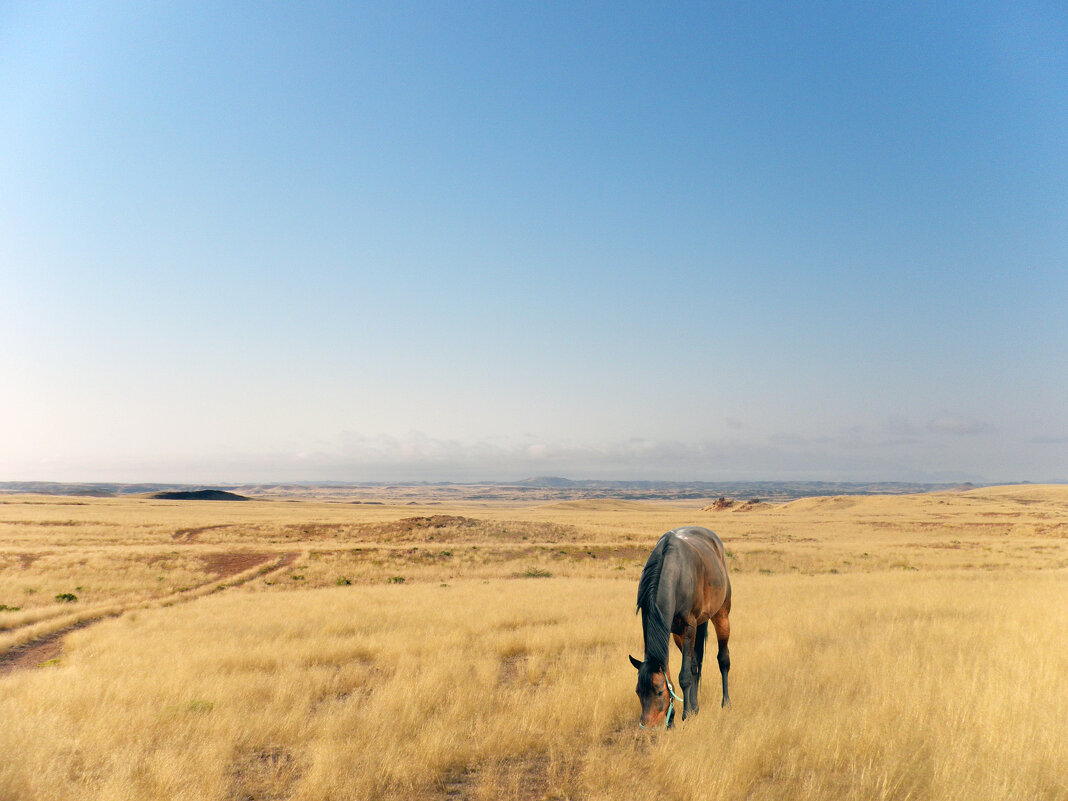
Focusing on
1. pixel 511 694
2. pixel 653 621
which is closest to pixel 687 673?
pixel 653 621

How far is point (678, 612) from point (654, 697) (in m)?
1.42

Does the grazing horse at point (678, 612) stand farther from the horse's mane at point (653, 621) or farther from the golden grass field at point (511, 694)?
the golden grass field at point (511, 694)

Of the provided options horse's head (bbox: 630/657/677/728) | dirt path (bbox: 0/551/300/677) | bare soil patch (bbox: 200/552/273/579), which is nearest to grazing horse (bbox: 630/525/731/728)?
horse's head (bbox: 630/657/677/728)

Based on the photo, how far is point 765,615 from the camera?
51.9 feet

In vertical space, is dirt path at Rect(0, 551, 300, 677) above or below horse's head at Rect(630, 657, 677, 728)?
below

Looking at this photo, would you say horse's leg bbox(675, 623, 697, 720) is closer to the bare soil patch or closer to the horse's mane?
the horse's mane

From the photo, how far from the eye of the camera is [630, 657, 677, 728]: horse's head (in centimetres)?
671

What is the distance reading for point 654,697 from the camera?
6762 millimetres

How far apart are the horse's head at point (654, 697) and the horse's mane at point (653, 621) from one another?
2cm

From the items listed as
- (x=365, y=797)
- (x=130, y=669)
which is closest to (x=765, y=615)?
(x=365, y=797)

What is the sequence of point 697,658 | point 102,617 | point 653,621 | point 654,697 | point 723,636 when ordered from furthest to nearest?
point 102,617 < point 723,636 < point 697,658 < point 653,621 < point 654,697

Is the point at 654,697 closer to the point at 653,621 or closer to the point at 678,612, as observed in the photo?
the point at 653,621

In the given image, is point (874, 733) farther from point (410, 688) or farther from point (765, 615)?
point (765, 615)

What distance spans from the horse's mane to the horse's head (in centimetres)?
2
